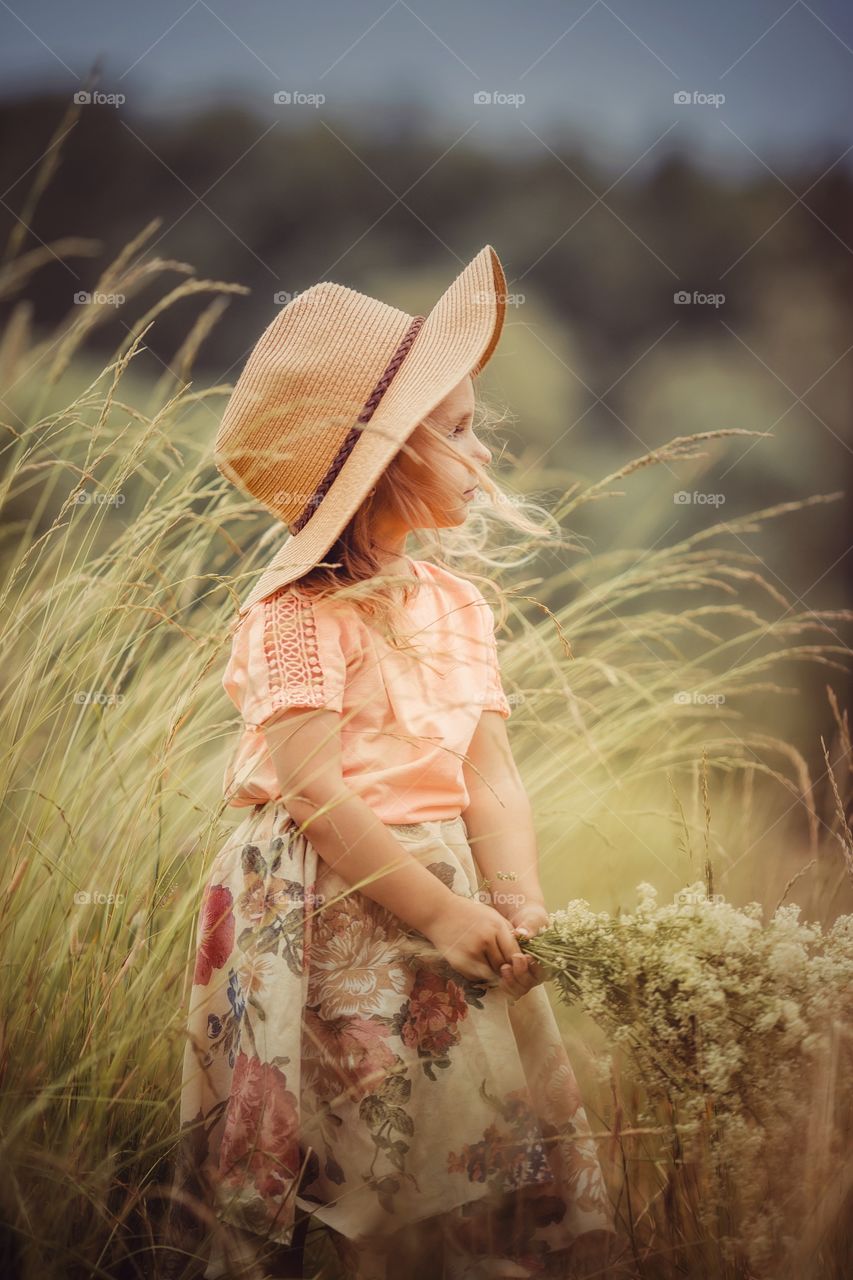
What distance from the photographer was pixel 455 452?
1.33 meters

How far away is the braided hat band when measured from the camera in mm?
1338

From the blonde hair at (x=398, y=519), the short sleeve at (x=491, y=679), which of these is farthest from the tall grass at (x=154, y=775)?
the blonde hair at (x=398, y=519)

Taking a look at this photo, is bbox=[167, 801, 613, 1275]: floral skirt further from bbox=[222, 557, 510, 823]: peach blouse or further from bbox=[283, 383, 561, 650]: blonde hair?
bbox=[283, 383, 561, 650]: blonde hair

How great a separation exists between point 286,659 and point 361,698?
0.12m

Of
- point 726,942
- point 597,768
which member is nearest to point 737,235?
point 597,768

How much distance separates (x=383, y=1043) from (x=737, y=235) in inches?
64.9

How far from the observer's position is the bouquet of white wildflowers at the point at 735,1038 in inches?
44.7

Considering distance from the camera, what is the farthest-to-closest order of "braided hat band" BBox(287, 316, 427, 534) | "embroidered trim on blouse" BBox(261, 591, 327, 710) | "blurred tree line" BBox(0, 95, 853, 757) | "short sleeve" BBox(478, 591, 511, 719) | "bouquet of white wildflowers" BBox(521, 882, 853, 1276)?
"blurred tree line" BBox(0, 95, 853, 757) → "short sleeve" BBox(478, 591, 511, 719) → "braided hat band" BBox(287, 316, 427, 534) → "embroidered trim on blouse" BBox(261, 591, 327, 710) → "bouquet of white wildflowers" BBox(521, 882, 853, 1276)

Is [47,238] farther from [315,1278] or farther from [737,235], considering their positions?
[315,1278]

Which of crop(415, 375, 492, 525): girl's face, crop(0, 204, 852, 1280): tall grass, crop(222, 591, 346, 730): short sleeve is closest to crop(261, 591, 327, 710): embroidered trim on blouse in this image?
crop(222, 591, 346, 730): short sleeve

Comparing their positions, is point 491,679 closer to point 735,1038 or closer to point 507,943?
point 507,943

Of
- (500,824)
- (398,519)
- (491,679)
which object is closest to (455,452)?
(398,519)

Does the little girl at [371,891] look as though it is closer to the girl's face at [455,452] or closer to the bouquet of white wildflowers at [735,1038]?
the girl's face at [455,452]

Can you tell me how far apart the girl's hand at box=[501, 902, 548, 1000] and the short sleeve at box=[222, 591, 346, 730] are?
36 cm
